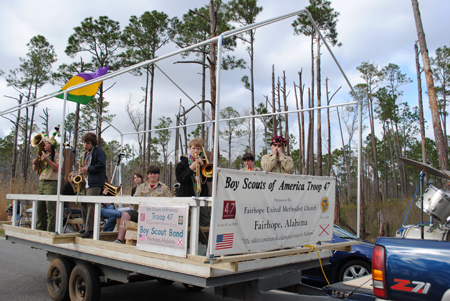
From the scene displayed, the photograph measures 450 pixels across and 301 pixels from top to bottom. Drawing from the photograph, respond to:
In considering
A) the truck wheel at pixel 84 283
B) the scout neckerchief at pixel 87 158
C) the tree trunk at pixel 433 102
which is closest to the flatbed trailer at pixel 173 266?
the truck wheel at pixel 84 283

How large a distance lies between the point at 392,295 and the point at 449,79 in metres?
39.1

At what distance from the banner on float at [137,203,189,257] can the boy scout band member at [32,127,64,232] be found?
2.80 meters

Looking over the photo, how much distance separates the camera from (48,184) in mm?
6422

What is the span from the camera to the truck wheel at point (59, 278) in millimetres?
5086

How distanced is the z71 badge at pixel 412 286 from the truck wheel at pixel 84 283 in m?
3.71

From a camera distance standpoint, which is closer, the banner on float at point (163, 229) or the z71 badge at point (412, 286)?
the z71 badge at point (412, 286)

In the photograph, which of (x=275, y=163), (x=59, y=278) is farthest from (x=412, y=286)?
(x=59, y=278)

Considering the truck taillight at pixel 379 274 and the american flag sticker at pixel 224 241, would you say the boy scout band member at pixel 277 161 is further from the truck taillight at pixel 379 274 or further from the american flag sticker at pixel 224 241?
the truck taillight at pixel 379 274

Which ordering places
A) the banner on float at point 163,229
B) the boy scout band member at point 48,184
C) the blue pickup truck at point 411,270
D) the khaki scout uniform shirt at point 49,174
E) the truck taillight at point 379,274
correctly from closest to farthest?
the blue pickup truck at point 411,270, the truck taillight at point 379,274, the banner on float at point 163,229, the boy scout band member at point 48,184, the khaki scout uniform shirt at point 49,174

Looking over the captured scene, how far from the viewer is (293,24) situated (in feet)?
92.8

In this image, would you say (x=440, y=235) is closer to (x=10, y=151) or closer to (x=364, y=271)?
(x=364, y=271)

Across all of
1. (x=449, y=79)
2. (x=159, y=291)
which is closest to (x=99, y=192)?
(x=159, y=291)

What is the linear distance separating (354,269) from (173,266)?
3978 mm

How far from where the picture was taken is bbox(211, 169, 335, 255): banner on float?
3.15m
